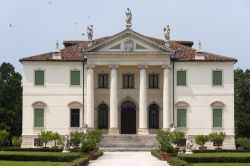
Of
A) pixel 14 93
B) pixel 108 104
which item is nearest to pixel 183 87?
pixel 108 104

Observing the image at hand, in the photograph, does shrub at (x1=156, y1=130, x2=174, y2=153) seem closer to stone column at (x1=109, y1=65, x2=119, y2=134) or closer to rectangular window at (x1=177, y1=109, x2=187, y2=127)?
stone column at (x1=109, y1=65, x2=119, y2=134)

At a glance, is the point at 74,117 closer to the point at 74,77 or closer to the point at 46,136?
the point at 74,77

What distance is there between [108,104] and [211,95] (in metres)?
9.77

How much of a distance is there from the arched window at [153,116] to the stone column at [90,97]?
5895 millimetres

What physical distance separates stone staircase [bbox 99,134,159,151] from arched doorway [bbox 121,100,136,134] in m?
4.41

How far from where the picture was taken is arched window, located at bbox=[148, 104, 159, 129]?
58.2m

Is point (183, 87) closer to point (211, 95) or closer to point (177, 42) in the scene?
point (211, 95)

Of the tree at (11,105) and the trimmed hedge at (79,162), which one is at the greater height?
the tree at (11,105)

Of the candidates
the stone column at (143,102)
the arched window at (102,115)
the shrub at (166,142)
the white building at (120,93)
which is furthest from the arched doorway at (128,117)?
the shrub at (166,142)

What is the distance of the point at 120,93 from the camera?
5812 centimetres

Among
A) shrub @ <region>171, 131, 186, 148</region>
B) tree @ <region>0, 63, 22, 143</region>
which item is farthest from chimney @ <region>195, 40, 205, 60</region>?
tree @ <region>0, 63, 22, 143</region>

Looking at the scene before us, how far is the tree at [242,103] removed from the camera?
75375 millimetres

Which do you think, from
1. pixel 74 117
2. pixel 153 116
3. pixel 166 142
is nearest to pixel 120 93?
pixel 153 116

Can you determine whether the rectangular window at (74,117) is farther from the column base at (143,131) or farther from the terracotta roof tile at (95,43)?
the column base at (143,131)
